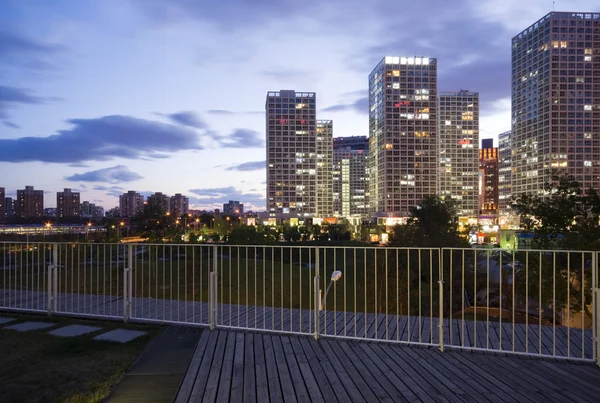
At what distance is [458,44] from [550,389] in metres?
212

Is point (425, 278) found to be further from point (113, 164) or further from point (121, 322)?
point (113, 164)

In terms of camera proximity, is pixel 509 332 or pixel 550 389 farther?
pixel 509 332

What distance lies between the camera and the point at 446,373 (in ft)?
14.4

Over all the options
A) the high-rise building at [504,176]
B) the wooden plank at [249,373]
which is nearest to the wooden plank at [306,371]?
the wooden plank at [249,373]

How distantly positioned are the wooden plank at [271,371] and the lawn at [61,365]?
66.0 inches

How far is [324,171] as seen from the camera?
540ft

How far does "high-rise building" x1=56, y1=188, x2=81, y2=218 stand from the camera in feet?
409

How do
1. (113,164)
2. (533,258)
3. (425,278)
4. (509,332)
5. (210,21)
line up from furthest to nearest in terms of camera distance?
(113,164) < (210,21) < (425,278) < (533,258) < (509,332)

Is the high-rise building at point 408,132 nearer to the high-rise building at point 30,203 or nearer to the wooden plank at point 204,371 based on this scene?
the high-rise building at point 30,203

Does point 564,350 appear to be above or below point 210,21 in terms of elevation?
below

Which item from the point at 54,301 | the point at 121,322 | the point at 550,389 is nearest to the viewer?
the point at 550,389

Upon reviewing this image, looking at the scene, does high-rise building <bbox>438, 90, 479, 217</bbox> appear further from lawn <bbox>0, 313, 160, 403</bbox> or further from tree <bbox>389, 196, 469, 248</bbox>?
lawn <bbox>0, 313, 160, 403</bbox>

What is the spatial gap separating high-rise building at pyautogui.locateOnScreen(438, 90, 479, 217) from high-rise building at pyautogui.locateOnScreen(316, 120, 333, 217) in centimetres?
4545

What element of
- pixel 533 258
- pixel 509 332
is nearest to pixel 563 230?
pixel 533 258
